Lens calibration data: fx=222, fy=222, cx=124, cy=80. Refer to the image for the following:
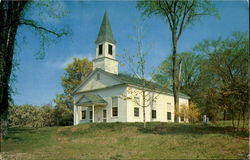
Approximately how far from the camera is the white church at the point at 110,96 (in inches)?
692

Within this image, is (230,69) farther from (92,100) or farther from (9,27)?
(9,27)

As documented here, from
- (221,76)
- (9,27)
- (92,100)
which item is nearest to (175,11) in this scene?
(221,76)

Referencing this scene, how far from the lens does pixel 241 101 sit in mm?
7945

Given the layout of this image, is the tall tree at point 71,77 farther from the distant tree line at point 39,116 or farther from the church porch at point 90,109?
the church porch at point 90,109

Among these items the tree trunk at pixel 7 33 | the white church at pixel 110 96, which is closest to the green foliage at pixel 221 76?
the white church at pixel 110 96

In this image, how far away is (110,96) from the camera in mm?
18594

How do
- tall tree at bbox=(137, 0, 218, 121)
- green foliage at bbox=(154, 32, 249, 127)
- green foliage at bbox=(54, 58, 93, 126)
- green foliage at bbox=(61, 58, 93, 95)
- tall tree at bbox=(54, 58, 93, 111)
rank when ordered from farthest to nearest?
green foliage at bbox=(61, 58, 93, 95) < tall tree at bbox=(54, 58, 93, 111) < green foliage at bbox=(54, 58, 93, 126) < tall tree at bbox=(137, 0, 218, 121) < green foliage at bbox=(154, 32, 249, 127)

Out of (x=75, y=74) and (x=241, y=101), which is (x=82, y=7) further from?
(x=75, y=74)

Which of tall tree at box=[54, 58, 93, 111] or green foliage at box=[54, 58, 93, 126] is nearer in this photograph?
green foliage at box=[54, 58, 93, 126]

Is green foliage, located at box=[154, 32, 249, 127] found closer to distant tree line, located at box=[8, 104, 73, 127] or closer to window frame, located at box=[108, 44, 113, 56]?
window frame, located at box=[108, 44, 113, 56]

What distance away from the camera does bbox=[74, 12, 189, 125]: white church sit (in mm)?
17578

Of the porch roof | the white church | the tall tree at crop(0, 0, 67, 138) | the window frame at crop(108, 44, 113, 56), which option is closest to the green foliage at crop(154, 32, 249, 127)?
the white church

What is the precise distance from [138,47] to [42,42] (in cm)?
695

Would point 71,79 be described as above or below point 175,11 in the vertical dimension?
below
